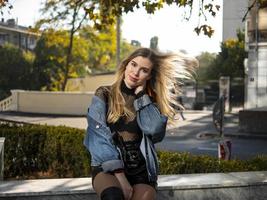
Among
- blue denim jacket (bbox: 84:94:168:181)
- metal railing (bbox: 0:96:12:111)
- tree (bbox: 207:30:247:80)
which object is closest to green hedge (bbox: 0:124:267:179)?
blue denim jacket (bbox: 84:94:168:181)

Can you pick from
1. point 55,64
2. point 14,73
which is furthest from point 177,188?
point 14,73

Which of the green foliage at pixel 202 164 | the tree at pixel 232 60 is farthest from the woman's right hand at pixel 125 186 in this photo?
the tree at pixel 232 60

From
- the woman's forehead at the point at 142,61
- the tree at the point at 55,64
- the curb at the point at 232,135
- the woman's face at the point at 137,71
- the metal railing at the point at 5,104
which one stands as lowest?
the curb at the point at 232,135

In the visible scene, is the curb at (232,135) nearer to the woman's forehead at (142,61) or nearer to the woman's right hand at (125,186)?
the woman's forehead at (142,61)

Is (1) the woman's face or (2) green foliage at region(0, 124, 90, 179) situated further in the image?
(2) green foliage at region(0, 124, 90, 179)

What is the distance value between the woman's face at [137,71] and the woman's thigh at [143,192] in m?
0.74

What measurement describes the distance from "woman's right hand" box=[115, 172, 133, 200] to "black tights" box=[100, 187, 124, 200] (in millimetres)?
64

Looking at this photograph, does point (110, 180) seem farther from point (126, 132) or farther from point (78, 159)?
point (78, 159)

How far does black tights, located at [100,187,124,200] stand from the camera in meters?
3.33

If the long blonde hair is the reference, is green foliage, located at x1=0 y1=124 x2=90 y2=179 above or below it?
below

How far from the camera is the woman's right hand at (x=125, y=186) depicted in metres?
3.43

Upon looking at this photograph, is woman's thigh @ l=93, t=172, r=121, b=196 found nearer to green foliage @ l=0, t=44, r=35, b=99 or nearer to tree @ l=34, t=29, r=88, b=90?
tree @ l=34, t=29, r=88, b=90

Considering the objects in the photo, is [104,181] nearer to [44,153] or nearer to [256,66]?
[44,153]

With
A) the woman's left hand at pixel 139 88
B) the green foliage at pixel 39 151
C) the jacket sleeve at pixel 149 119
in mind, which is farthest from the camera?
the green foliage at pixel 39 151
